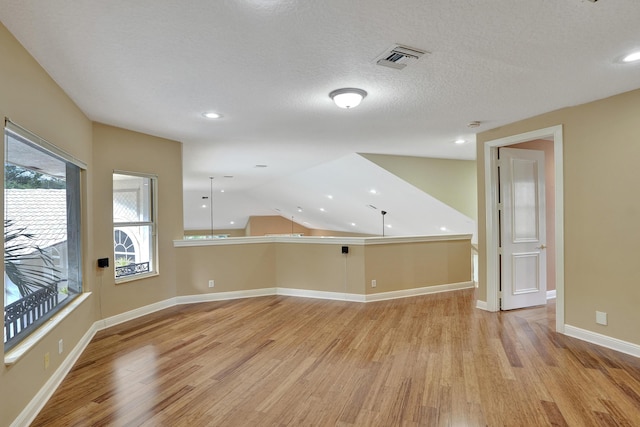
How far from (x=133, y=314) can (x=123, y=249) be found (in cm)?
86

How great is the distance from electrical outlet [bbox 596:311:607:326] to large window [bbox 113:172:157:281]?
5.35m

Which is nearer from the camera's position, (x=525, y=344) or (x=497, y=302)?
(x=525, y=344)

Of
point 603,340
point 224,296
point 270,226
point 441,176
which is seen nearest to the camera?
point 603,340

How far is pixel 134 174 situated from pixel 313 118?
251 centimetres

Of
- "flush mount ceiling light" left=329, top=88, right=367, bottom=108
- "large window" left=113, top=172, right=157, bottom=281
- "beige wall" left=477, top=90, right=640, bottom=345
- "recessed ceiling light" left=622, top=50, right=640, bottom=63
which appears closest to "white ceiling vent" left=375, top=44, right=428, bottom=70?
"flush mount ceiling light" left=329, top=88, right=367, bottom=108

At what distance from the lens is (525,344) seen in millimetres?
3443

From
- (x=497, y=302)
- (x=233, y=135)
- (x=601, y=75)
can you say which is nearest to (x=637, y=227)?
(x=601, y=75)

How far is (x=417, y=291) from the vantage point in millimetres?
5539

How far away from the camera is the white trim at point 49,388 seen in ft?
7.18

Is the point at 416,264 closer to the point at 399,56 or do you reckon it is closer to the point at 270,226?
the point at 399,56

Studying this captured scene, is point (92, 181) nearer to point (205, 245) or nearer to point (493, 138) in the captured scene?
point (205, 245)

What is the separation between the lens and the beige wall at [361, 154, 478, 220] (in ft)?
20.8

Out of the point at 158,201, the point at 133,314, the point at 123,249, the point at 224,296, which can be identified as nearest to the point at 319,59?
the point at 158,201

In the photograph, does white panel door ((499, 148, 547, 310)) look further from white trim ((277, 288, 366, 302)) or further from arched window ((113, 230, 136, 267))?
arched window ((113, 230, 136, 267))
